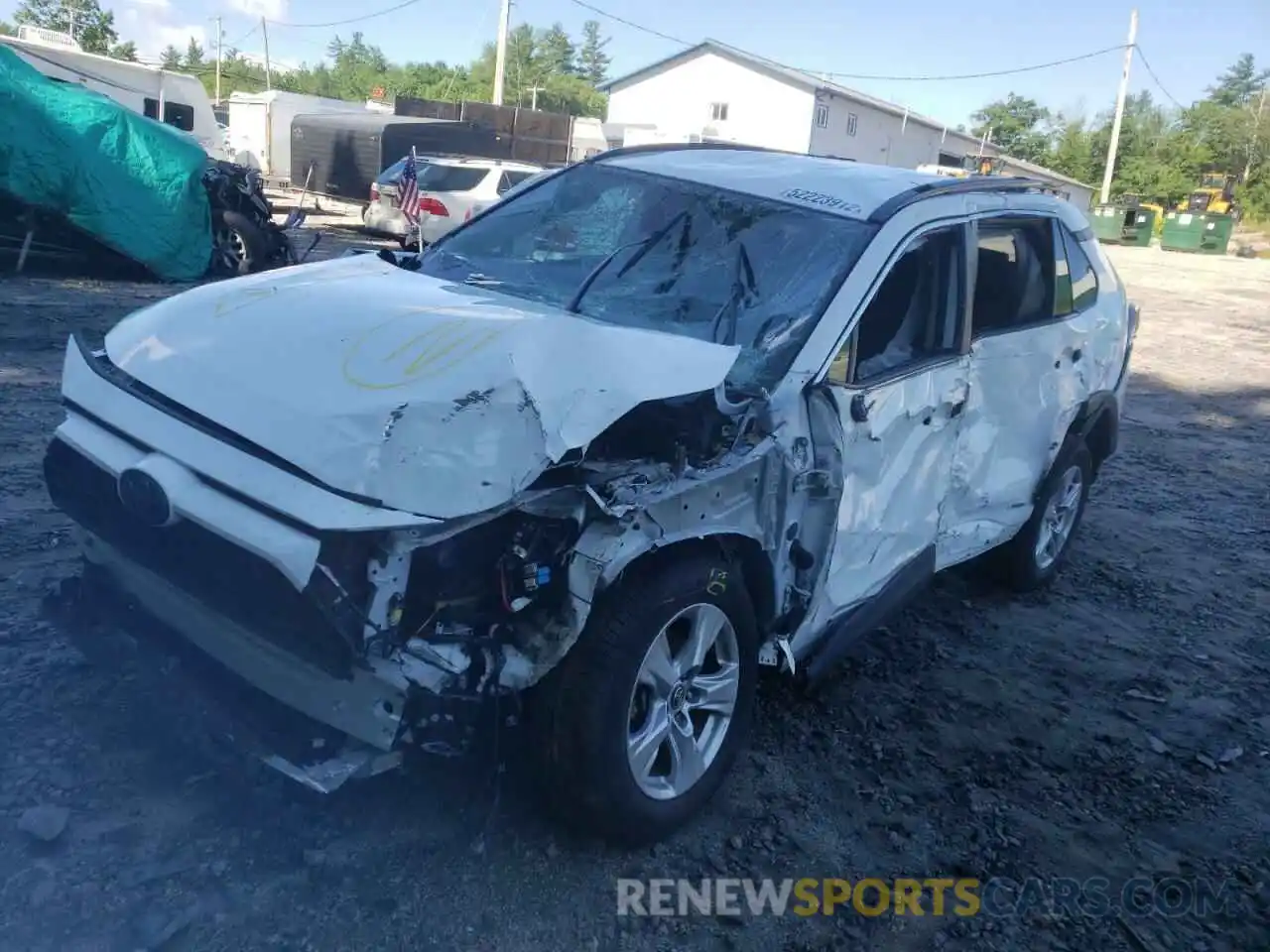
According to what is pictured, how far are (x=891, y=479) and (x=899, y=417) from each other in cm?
21

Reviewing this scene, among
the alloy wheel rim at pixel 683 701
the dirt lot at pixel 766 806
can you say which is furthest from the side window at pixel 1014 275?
the alloy wheel rim at pixel 683 701

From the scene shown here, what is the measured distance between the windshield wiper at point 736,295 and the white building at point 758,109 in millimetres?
40589

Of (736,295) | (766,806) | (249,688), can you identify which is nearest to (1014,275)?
(736,295)

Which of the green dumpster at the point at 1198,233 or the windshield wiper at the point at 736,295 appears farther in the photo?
the green dumpster at the point at 1198,233

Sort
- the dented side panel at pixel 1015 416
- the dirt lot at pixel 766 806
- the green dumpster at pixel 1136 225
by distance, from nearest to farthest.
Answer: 1. the dirt lot at pixel 766 806
2. the dented side panel at pixel 1015 416
3. the green dumpster at pixel 1136 225

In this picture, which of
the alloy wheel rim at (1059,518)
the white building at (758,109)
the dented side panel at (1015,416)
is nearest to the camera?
the dented side panel at (1015,416)

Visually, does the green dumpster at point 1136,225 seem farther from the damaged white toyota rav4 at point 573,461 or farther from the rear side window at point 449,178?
the damaged white toyota rav4 at point 573,461

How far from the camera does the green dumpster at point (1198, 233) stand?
124 ft

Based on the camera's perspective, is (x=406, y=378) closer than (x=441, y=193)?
Yes

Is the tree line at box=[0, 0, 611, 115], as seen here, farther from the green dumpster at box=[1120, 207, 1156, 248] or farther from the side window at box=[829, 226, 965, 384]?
the side window at box=[829, 226, 965, 384]

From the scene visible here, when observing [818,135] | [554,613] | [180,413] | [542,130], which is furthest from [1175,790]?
[818,135]

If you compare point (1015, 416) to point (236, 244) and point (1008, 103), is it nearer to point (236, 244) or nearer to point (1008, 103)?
point (236, 244)

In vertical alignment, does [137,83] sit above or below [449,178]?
above

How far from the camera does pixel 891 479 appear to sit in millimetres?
3760
